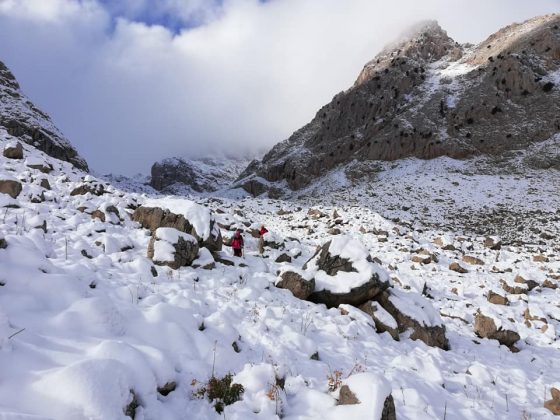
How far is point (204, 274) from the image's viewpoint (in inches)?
349

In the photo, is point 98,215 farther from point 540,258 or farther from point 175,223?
point 540,258

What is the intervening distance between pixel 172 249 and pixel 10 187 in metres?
6.37

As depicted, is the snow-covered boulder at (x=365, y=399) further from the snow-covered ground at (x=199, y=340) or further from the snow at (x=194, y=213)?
the snow at (x=194, y=213)

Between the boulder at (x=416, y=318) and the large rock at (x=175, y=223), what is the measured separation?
516 centimetres

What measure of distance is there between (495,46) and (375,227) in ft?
224

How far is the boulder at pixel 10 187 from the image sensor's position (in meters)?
10.9

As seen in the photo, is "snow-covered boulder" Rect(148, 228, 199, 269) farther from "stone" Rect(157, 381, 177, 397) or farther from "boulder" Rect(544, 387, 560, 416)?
"boulder" Rect(544, 387, 560, 416)

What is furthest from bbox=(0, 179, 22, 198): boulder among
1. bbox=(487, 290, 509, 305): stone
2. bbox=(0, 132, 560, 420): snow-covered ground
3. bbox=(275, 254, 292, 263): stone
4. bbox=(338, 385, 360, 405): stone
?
bbox=(487, 290, 509, 305): stone

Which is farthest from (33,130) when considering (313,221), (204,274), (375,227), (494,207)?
(494,207)

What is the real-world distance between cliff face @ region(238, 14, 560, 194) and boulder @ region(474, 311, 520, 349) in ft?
157

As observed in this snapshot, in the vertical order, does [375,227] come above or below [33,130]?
below

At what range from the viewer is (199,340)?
5.49 meters

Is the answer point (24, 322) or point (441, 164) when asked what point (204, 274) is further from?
point (441, 164)

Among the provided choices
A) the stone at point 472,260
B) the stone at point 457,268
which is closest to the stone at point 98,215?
the stone at point 457,268
